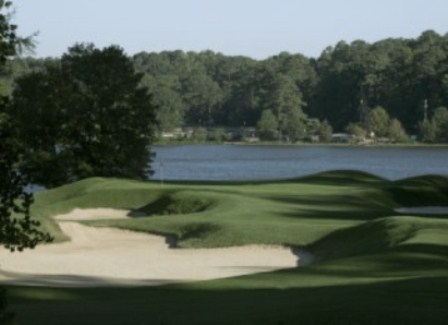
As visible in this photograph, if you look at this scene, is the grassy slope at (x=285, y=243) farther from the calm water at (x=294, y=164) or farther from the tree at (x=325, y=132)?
the tree at (x=325, y=132)

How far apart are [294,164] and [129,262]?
9051 centimetres

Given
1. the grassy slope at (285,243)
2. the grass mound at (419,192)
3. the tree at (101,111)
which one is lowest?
the grass mound at (419,192)

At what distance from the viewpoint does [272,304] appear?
1366 centimetres

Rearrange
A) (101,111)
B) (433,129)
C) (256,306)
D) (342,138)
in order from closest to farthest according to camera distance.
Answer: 1. (256,306)
2. (101,111)
3. (433,129)
4. (342,138)

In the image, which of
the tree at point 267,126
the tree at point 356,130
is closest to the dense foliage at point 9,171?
the tree at point 356,130

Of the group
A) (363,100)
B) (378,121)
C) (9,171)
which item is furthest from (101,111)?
(363,100)

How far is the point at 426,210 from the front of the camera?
39562 millimetres

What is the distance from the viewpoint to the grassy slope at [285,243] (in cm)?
1266

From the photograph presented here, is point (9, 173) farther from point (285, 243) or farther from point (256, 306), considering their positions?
point (285, 243)

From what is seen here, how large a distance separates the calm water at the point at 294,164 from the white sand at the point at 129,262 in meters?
21.5

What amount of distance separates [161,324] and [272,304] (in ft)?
6.52

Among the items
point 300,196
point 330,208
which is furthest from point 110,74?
point 330,208

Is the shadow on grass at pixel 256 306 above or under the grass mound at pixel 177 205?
above

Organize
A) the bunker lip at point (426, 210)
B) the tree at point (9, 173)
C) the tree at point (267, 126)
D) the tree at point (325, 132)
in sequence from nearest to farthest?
the tree at point (9, 173) < the bunker lip at point (426, 210) < the tree at point (267, 126) < the tree at point (325, 132)
